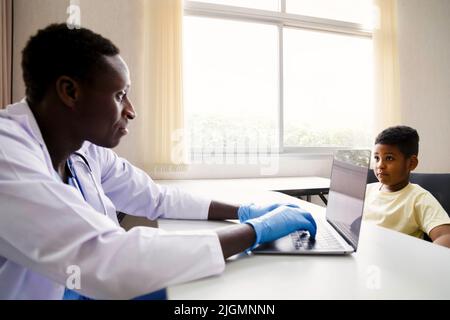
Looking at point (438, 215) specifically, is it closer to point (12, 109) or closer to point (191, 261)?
point (191, 261)

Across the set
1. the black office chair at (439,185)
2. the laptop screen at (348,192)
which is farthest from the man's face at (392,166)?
the laptop screen at (348,192)

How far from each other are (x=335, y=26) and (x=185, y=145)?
196cm

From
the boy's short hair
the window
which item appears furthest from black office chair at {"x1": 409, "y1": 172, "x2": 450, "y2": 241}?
the window

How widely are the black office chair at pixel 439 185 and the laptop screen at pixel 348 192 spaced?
0.80 meters

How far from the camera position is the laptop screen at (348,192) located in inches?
28.3

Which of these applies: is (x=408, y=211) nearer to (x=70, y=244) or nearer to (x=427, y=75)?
(x=70, y=244)

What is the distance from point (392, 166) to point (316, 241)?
733mm

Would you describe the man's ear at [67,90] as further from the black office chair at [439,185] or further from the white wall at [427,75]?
the white wall at [427,75]

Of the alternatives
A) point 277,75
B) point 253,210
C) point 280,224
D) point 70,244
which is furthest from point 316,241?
point 277,75

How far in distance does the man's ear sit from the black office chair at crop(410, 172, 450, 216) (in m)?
1.62

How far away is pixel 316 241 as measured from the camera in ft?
2.56

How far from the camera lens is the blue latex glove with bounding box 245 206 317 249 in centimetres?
72

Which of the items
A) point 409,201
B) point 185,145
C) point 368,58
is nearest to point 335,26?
point 368,58

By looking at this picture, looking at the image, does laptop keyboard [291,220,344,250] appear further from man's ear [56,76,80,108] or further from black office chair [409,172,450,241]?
black office chair [409,172,450,241]
